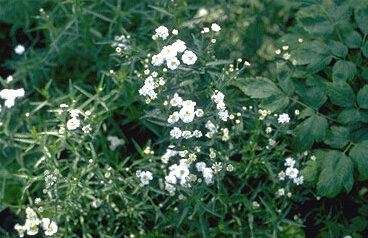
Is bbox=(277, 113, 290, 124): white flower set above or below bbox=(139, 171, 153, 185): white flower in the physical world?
above

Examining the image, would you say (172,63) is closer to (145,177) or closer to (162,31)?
(162,31)

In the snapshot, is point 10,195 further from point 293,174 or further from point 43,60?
point 293,174

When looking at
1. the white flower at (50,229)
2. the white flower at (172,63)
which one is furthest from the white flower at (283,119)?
the white flower at (50,229)

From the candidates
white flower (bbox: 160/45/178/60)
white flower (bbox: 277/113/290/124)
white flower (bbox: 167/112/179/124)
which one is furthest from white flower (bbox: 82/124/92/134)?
white flower (bbox: 277/113/290/124)

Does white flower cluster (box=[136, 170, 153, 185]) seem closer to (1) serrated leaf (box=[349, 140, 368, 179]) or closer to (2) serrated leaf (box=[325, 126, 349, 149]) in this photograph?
(2) serrated leaf (box=[325, 126, 349, 149])

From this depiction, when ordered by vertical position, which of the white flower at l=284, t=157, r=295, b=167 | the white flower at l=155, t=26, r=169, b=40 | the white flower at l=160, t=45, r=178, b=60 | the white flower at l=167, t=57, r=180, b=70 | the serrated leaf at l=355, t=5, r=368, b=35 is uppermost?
the white flower at l=155, t=26, r=169, b=40

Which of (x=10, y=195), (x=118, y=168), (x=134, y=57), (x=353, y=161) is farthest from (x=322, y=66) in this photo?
(x=10, y=195)

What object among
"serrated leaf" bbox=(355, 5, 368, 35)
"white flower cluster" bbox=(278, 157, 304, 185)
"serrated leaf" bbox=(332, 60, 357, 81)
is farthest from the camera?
"serrated leaf" bbox=(355, 5, 368, 35)

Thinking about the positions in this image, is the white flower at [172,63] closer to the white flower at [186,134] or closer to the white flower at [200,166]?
the white flower at [186,134]
